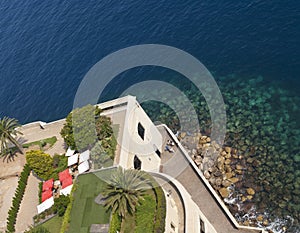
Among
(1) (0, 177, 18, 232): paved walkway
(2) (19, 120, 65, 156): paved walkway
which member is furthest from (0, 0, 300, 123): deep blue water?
(1) (0, 177, 18, 232): paved walkway

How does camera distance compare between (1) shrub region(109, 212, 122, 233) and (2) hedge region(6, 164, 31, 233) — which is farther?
(2) hedge region(6, 164, 31, 233)

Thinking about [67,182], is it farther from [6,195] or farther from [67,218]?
[6,195]

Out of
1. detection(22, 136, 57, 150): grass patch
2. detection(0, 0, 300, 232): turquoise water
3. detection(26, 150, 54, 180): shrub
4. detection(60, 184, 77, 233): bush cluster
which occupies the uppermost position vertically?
detection(0, 0, 300, 232): turquoise water

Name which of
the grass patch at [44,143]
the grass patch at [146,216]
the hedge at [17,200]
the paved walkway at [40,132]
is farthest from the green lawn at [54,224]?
the paved walkway at [40,132]

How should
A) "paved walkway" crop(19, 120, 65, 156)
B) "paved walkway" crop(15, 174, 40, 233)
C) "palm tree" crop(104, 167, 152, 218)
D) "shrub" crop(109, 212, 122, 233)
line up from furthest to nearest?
"paved walkway" crop(19, 120, 65, 156) < "paved walkway" crop(15, 174, 40, 233) < "palm tree" crop(104, 167, 152, 218) < "shrub" crop(109, 212, 122, 233)

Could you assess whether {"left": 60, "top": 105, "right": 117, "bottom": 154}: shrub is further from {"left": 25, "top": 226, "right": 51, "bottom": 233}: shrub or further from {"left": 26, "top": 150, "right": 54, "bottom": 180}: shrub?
{"left": 25, "top": 226, "right": 51, "bottom": 233}: shrub

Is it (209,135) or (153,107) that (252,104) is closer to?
(209,135)

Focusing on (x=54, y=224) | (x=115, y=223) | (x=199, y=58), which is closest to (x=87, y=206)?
(x=115, y=223)

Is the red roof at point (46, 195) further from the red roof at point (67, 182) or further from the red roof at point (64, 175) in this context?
the red roof at point (64, 175)
